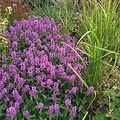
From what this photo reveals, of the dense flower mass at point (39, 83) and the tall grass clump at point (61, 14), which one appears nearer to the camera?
the dense flower mass at point (39, 83)

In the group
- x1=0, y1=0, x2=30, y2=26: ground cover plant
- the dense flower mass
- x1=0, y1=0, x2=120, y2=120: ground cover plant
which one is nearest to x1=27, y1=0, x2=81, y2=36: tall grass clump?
x1=0, y1=0, x2=30, y2=26: ground cover plant

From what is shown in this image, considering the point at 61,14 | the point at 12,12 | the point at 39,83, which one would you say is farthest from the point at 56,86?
the point at 61,14

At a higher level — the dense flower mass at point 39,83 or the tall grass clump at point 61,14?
the tall grass clump at point 61,14

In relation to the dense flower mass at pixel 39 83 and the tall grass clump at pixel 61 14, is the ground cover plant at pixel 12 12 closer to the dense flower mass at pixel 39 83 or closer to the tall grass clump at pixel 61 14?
the tall grass clump at pixel 61 14

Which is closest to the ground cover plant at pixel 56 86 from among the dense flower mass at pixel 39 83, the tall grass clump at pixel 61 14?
the dense flower mass at pixel 39 83

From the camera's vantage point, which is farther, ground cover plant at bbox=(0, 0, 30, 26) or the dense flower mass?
ground cover plant at bbox=(0, 0, 30, 26)

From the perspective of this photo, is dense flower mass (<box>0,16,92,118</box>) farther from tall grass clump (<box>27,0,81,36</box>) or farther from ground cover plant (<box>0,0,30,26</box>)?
ground cover plant (<box>0,0,30,26</box>)

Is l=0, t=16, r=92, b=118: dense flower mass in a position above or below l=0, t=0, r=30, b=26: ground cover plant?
below

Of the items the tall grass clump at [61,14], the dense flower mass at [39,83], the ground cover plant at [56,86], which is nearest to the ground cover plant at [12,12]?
the tall grass clump at [61,14]

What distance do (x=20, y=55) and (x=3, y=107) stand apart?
2.98ft

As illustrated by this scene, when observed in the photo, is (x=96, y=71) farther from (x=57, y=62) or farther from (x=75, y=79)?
(x=57, y=62)

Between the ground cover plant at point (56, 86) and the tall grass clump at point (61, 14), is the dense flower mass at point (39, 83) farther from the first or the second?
the tall grass clump at point (61, 14)

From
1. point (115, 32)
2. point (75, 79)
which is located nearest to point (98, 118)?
point (75, 79)

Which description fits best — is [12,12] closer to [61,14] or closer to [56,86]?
[61,14]
